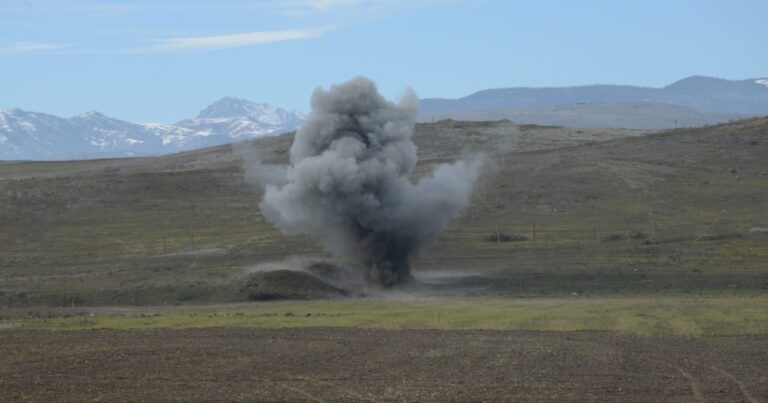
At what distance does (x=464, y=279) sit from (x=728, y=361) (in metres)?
31.2

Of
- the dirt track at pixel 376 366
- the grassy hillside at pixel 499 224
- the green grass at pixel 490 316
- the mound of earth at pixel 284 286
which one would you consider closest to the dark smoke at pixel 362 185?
the mound of earth at pixel 284 286

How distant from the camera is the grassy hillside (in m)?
68.9

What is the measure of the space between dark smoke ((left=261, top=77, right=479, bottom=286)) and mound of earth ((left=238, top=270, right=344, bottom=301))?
165 inches

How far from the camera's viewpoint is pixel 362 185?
227 feet

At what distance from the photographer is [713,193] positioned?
109m

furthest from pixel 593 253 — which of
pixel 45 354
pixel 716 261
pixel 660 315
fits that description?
pixel 45 354

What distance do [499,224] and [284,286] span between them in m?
36.2

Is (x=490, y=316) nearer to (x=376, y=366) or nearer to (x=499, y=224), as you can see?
(x=376, y=366)

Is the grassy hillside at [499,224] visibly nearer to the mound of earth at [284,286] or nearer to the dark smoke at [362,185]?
the mound of earth at [284,286]

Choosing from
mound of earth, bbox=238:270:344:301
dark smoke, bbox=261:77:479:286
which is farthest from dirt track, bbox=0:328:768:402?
dark smoke, bbox=261:77:479:286

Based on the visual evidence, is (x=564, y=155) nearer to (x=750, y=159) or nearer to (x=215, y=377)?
(x=750, y=159)

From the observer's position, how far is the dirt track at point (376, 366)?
34.9 meters

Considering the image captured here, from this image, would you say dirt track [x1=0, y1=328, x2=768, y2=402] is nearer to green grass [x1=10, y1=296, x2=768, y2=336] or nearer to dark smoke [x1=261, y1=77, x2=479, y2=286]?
green grass [x1=10, y1=296, x2=768, y2=336]

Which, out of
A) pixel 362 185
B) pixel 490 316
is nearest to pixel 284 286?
pixel 362 185
